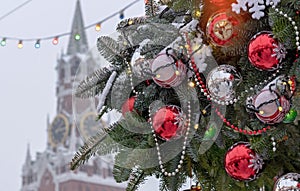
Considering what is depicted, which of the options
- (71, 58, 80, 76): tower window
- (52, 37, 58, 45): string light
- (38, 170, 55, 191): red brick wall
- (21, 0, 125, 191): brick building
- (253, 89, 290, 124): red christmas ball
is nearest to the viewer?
(253, 89, 290, 124): red christmas ball

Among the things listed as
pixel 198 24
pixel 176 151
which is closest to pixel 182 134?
pixel 176 151

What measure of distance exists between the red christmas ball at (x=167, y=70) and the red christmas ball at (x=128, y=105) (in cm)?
7

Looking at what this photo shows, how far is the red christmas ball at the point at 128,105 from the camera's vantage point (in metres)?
0.78

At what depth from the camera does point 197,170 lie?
0.80 m

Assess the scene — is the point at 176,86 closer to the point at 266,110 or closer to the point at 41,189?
the point at 266,110

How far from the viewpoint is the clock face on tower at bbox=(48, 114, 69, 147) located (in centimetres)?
1831

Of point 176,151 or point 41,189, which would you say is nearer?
point 176,151

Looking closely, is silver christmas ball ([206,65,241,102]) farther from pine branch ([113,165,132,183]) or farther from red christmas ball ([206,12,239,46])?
pine branch ([113,165,132,183])

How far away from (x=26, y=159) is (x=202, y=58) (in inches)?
767

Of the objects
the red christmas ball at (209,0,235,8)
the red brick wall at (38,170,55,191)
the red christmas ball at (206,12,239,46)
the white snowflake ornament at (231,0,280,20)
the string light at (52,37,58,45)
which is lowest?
the red brick wall at (38,170,55,191)

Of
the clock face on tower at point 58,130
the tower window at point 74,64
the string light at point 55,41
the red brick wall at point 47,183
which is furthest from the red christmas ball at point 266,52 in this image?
the red brick wall at point 47,183

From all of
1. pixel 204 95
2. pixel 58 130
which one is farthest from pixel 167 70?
pixel 58 130

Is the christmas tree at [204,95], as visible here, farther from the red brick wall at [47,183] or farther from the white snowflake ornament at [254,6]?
the red brick wall at [47,183]

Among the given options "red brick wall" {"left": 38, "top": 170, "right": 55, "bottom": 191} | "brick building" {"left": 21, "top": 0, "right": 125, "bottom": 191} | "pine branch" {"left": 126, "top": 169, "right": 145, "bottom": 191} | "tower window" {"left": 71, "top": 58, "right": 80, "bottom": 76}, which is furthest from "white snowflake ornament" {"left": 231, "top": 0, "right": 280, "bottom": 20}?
"red brick wall" {"left": 38, "top": 170, "right": 55, "bottom": 191}
